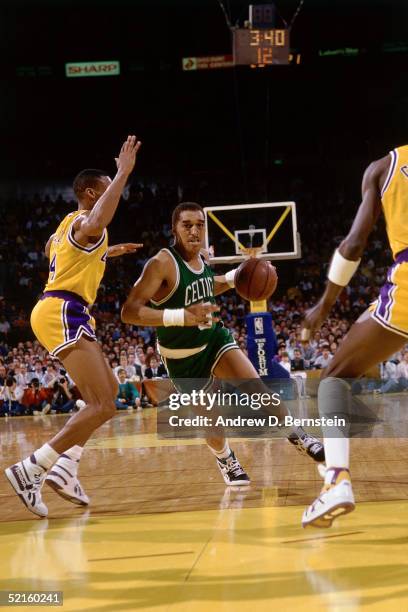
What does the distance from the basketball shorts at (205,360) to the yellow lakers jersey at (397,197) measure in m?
1.98

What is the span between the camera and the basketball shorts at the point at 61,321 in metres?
4.14

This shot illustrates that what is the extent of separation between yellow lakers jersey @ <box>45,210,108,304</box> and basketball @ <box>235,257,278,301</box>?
1181mm

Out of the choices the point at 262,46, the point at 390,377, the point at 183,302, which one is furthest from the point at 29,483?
the point at 262,46

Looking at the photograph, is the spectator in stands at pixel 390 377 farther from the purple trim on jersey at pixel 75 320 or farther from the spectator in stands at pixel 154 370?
the purple trim on jersey at pixel 75 320

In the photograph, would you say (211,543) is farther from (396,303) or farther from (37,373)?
(37,373)

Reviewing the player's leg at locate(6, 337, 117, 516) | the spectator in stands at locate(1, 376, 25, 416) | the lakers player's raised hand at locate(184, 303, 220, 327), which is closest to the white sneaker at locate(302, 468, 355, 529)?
the lakers player's raised hand at locate(184, 303, 220, 327)

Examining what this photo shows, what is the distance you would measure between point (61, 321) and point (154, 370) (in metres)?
9.60

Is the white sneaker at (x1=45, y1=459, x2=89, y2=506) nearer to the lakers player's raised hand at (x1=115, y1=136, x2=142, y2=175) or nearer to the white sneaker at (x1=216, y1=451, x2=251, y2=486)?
the white sneaker at (x1=216, y1=451, x2=251, y2=486)

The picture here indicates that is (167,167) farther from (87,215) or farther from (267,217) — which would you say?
(87,215)

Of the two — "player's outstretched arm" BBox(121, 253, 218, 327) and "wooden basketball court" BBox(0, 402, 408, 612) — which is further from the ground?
"player's outstretched arm" BBox(121, 253, 218, 327)

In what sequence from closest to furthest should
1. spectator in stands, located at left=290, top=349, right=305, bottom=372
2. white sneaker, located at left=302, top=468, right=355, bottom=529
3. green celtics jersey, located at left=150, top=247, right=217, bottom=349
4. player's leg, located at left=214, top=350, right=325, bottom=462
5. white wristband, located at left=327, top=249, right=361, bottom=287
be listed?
white sneaker, located at left=302, top=468, right=355, bottom=529
white wristband, located at left=327, top=249, right=361, bottom=287
player's leg, located at left=214, top=350, right=325, bottom=462
green celtics jersey, located at left=150, top=247, right=217, bottom=349
spectator in stands, located at left=290, top=349, right=305, bottom=372

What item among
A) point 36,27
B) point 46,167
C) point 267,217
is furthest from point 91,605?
point 46,167

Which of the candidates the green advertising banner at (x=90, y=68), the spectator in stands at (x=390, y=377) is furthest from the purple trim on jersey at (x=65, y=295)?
the green advertising banner at (x=90, y=68)

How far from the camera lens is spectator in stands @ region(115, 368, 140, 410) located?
43.7 feet
